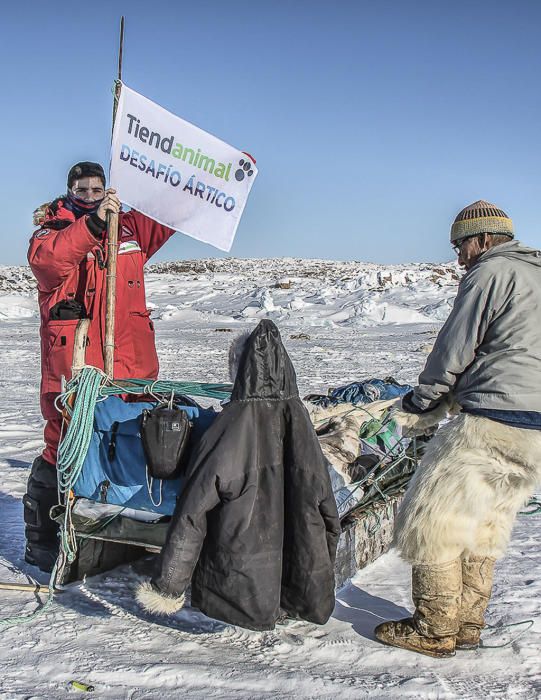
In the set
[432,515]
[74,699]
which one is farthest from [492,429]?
[74,699]

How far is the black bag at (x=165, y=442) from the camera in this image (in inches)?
116

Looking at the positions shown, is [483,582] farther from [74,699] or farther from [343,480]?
[74,699]

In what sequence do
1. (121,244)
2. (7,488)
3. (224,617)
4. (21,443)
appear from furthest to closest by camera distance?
(21,443) < (7,488) < (121,244) < (224,617)

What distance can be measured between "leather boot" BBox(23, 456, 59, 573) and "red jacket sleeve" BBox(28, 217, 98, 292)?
0.94m

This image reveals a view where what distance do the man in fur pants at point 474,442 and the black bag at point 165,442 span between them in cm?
92

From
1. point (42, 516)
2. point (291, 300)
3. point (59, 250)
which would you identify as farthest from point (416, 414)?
point (291, 300)

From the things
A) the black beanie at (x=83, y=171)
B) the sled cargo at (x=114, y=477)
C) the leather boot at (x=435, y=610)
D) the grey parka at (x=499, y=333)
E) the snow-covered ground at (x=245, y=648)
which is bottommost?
the snow-covered ground at (x=245, y=648)

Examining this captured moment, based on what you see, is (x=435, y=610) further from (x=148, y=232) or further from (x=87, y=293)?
(x=148, y=232)

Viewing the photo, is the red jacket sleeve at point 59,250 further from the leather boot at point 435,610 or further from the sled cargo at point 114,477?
the leather boot at point 435,610

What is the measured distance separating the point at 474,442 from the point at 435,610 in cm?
69

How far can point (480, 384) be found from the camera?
9.20ft

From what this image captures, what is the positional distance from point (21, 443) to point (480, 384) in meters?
4.95

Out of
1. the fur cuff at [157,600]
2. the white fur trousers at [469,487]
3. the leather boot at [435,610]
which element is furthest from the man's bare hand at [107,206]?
the leather boot at [435,610]

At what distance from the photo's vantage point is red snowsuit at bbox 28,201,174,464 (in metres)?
→ 3.51
